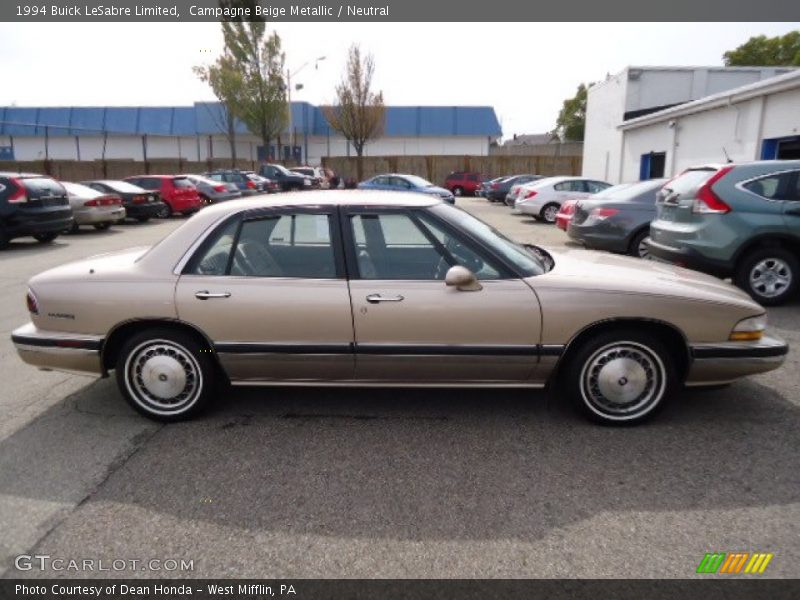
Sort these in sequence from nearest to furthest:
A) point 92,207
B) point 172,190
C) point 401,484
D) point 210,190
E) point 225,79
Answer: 1. point 401,484
2. point 92,207
3. point 172,190
4. point 210,190
5. point 225,79

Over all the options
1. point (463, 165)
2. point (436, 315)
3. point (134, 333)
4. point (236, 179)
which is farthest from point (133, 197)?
point (463, 165)

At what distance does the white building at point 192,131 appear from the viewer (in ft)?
159

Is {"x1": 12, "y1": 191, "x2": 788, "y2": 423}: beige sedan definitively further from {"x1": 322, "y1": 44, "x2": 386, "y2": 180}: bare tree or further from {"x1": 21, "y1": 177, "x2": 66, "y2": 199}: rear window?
{"x1": 322, "y1": 44, "x2": 386, "y2": 180}: bare tree

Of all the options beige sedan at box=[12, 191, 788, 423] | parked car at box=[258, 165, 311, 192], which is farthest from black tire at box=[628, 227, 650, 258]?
parked car at box=[258, 165, 311, 192]

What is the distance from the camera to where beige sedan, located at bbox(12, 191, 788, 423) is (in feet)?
10.8

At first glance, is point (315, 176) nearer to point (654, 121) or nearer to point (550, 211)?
point (550, 211)

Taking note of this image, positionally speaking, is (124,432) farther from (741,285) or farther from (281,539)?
(741,285)

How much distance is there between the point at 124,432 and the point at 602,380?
10.3 feet

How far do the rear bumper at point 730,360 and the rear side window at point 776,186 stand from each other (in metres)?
3.53

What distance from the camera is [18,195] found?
11094 millimetres

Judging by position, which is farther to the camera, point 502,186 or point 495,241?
point 502,186

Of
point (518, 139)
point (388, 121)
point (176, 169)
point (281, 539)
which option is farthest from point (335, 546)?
point (518, 139)

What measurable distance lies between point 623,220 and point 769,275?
2.60m

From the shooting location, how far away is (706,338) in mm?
3328
